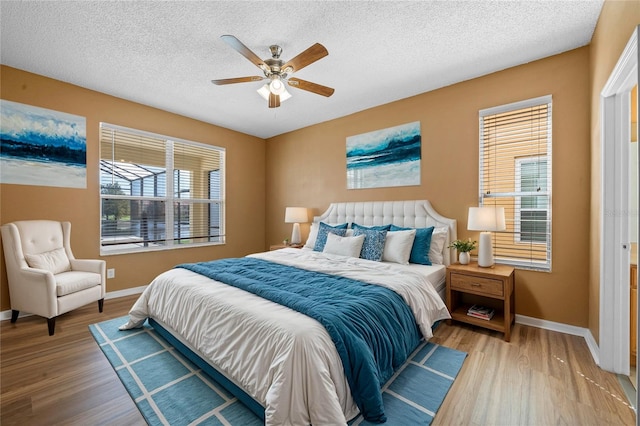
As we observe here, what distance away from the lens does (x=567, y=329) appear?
2.64 meters

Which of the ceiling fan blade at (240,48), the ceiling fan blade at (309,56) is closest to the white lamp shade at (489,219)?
the ceiling fan blade at (309,56)

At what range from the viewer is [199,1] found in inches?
79.8

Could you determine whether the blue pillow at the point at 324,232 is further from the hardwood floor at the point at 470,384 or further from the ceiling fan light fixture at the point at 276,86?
the ceiling fan light fixture at the point at 276,86

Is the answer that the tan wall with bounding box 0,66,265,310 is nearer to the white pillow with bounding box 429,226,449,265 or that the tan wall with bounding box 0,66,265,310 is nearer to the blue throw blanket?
the blue throw blanket

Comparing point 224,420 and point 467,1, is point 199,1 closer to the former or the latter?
point 467,1

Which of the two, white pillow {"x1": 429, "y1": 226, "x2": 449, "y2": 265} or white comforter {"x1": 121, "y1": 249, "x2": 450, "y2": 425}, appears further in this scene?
white pillow {"x1": 429, "y1": 226, "x2": 449, "y2": 265}

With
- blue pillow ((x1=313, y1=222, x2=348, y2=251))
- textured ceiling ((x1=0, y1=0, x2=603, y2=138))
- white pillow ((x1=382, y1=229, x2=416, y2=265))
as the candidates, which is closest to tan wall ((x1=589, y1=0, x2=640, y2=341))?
textured ceiling ((x1=0, y1=0, x2=603, y2=138))

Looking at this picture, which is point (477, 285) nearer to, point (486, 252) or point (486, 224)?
point (486, 252)

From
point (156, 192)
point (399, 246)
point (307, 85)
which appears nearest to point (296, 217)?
point (399, 246)

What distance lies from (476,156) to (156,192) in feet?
14.6

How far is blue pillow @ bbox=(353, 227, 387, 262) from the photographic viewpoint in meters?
3.20

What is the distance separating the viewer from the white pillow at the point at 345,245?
3295 mm

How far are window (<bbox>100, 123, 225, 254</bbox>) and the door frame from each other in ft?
16.2

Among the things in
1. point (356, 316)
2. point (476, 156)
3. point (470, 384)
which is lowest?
point (470, 384)
